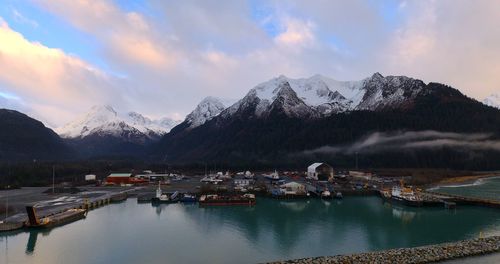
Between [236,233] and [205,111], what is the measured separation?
155 m

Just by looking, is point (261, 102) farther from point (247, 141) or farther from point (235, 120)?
point (247, 141)

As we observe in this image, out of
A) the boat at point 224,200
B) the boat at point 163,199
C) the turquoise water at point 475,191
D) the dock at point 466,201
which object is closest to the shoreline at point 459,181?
the turquoise water at point 475,191

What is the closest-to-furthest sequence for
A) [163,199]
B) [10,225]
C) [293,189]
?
[10,225] < [163,199] < [293,189]

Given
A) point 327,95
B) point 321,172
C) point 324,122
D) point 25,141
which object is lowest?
point 321,172

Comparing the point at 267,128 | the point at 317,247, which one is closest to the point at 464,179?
the point at 317,247

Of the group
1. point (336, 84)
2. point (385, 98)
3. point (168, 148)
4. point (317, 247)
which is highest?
point (336, 84)

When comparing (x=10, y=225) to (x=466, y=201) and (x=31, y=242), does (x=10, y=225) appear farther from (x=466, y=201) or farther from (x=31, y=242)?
(x=466, y=201)

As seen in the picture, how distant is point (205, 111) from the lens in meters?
182

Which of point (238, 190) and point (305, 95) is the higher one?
point (305, 95)

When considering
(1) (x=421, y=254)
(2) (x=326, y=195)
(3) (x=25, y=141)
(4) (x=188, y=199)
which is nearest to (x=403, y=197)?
(2) (x=326, y=195)

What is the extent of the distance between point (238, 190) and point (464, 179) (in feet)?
137

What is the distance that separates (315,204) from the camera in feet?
141

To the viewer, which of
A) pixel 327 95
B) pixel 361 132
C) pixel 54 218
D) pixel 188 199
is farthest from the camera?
pixel 327 95

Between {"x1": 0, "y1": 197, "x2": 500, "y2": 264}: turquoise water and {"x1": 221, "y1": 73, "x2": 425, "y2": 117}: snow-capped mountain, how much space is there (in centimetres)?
9401
